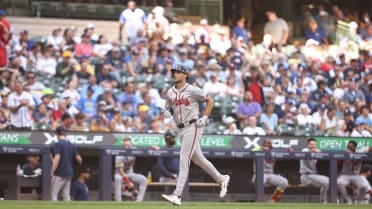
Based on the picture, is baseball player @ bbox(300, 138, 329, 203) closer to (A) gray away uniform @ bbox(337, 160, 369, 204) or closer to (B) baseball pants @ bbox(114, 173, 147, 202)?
(A) gray away uniform @ bbox(337, 160, 369, 204)

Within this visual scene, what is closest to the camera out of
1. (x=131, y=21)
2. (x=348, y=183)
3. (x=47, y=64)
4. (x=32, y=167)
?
(x=32, y=167)

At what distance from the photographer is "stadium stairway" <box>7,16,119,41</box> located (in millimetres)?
28516

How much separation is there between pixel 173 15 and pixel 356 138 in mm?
8854

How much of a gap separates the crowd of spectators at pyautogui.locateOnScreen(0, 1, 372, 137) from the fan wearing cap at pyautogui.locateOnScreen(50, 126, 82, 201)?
60.4 inches

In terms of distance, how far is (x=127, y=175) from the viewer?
70.0 feet

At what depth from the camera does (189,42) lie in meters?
28.3

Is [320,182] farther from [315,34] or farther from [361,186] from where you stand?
[315,34]

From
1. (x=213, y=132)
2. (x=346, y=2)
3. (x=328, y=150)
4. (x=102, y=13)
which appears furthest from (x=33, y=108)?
(x=346, y=2)

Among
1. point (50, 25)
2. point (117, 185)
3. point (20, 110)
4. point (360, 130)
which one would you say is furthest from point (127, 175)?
point (50, 25)

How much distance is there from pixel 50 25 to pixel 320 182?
9586 mm

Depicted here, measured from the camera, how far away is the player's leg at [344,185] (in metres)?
22.3

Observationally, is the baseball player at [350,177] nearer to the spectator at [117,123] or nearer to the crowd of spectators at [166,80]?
the crowd of spectators at [166,80]

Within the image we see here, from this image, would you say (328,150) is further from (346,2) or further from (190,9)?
(346,2)

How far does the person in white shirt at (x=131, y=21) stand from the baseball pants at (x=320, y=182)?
6983mm
